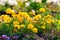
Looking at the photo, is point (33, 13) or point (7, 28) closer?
point (7, 28)

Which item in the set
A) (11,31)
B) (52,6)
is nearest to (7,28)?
(11,31)

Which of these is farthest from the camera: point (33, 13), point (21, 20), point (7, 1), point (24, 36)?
point (7, 1)

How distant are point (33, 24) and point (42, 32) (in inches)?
8.9

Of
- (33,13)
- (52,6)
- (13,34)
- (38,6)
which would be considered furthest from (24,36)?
(52,6)

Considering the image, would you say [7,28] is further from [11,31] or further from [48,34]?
[48,34]

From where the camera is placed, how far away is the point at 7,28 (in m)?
4.72

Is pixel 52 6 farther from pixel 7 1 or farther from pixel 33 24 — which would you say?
pixel 33 24

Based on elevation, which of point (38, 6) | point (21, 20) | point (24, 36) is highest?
point (38, 6)

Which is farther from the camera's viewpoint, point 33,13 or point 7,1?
point 7,1

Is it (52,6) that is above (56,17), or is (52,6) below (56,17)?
above

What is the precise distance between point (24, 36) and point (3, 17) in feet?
1.98

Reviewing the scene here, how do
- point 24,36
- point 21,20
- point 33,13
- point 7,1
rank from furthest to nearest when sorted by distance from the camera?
point 7,1, point 33,13, point 21,20, point 24,36

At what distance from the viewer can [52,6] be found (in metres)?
6.48

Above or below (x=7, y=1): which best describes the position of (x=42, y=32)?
below
